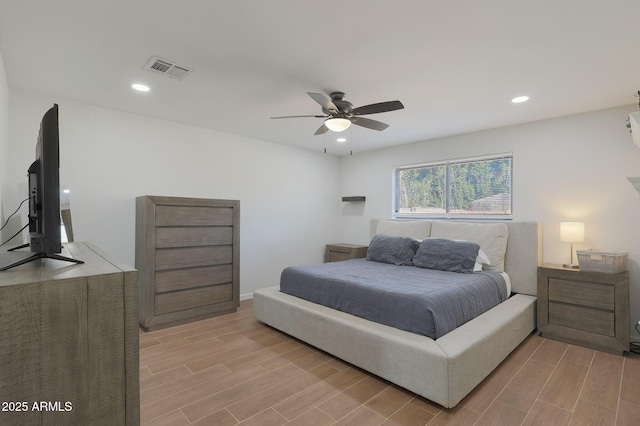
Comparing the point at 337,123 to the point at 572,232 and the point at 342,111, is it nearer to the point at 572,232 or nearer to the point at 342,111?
the point at 342,111

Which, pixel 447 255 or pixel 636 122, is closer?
pixel 636 122

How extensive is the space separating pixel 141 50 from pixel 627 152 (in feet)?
14.5

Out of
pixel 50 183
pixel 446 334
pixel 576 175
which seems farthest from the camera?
pixel 576 175

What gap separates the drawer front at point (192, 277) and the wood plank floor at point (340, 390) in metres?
0.61

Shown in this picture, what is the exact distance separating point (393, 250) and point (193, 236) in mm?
2453

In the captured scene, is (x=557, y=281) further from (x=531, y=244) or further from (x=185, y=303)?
(x=185, y=303)

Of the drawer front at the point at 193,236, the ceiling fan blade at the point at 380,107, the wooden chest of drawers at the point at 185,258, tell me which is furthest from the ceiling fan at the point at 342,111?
the drawer front at the point at 193,236

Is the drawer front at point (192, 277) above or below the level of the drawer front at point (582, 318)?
above

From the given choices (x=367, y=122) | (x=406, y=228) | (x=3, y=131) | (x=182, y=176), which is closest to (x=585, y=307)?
(x=406, y=228)

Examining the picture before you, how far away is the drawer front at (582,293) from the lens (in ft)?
9.50

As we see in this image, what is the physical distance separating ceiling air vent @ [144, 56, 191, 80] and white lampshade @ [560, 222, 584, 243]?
12.7 ft

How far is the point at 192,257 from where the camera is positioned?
142 inches

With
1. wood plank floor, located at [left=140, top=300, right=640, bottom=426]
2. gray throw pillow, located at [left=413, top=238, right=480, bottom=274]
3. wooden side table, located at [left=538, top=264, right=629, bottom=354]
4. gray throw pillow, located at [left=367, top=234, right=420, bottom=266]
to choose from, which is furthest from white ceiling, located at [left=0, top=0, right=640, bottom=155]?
wood plank floor, located at [left=140, top=300, right=640, bottom=426]

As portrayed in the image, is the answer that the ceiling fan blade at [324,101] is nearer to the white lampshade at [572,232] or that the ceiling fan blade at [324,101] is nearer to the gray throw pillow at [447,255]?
the gray throw pillow at [447,255]
